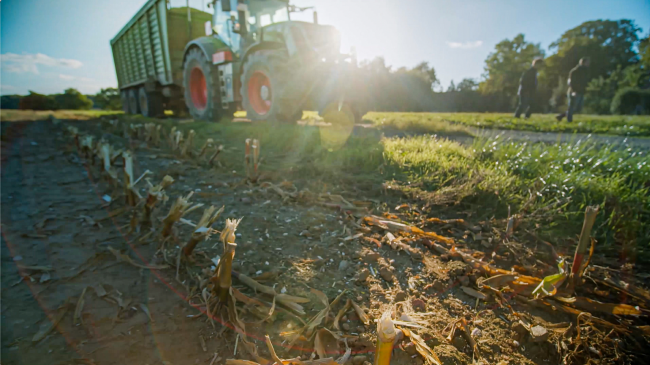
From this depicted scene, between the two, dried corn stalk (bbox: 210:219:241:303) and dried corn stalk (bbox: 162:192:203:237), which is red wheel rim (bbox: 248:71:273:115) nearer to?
dried corn stalk (bbox: 162:192:203:237)

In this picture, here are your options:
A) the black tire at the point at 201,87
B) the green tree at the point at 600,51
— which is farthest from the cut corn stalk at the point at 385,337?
the green tree at the point at 600,51

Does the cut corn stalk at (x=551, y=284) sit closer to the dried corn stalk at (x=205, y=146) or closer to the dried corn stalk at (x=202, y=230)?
the dried corn stalk at (x=202, y=230)

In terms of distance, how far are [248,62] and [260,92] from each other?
656mm

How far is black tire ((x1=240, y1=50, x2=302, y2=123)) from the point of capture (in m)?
5.79

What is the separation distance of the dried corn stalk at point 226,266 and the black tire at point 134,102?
1248 centimetres

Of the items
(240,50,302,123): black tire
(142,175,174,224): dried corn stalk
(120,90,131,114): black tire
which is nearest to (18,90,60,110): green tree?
(120,90,131,114): black tire

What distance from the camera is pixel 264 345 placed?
3.90 feet

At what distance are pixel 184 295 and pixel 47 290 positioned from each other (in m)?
Answer: 0.65

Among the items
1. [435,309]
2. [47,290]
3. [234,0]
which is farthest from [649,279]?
[234,0]

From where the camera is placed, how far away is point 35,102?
15.8m

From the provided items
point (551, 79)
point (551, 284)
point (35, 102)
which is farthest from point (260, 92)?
point (551, 79)

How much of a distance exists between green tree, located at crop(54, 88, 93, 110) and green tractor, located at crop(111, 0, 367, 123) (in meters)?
11.3

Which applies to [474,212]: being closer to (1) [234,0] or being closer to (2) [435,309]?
(2) [435,309]

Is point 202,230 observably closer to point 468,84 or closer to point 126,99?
point 126,99
